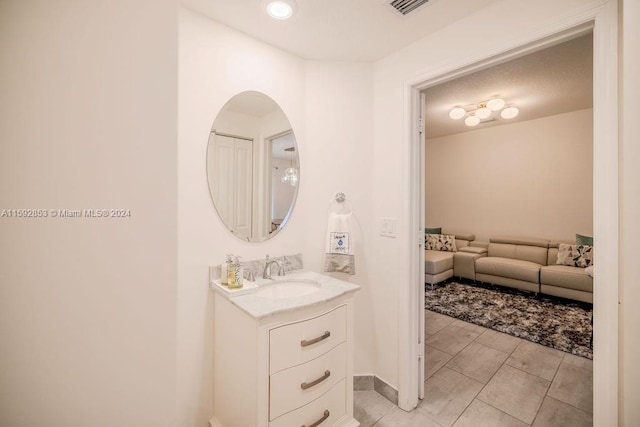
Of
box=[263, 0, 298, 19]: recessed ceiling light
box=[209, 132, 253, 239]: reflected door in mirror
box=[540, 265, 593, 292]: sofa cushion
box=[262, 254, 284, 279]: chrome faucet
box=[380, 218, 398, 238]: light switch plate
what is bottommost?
box=[540, 265, 593, 292]: sofa cushion

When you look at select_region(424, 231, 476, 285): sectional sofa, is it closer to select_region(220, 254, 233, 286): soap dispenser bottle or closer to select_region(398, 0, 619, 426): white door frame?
select_region(398, 0, 619, 426): white door frame

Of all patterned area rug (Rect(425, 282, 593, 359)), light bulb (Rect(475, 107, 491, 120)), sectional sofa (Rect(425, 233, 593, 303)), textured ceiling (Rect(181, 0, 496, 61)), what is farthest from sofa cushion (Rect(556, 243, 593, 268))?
textured ceiling (Rect(181, 0, 496, 61))

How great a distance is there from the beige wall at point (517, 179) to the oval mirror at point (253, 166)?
4224 millimetres

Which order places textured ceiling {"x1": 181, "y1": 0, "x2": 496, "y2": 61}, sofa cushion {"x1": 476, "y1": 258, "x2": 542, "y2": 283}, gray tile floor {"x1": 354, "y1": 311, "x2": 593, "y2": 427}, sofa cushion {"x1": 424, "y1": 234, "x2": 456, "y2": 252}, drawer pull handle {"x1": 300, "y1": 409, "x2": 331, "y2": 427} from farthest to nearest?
sofa cushion {"x1": 424, "y1": 234, "x2": 456, "y2": 252} → sofa cushion {"x1": 476, "y1": 258, "x2": 542, "y2": 283} → gray tile floor {"x1": 354, "y1": 311, "x2": 593, "y2": 427} → textured ceiling {"x1": 181, "y1": 0, "x2": 496, "y2": 61} → drawer pull handle {"x1": 300, "y1": 409, "x2": 331, "y2": 427}

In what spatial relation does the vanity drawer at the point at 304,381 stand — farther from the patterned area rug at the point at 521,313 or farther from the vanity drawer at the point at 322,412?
the patterned area rug at the point at 521,313

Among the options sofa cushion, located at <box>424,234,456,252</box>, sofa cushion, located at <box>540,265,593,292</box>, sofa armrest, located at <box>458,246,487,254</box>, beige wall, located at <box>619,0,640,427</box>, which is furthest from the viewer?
sofa cushion, located at <box>424,234,456,252</box>

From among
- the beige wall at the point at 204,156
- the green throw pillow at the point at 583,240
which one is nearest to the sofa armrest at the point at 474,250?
the green throw pillow at the point at 583,240

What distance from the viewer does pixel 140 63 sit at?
0.55 meters

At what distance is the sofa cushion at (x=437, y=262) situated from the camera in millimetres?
3945

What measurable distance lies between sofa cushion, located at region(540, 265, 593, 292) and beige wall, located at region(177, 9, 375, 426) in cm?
305

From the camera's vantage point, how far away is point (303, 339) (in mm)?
1157

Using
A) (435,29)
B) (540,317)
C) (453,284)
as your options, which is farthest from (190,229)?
(453,284)

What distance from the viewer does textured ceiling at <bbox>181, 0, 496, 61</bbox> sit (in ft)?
4.25

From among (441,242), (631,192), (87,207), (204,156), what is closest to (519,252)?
(441,242)
